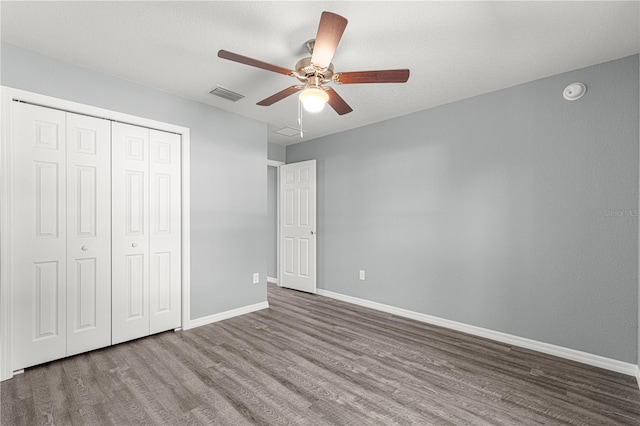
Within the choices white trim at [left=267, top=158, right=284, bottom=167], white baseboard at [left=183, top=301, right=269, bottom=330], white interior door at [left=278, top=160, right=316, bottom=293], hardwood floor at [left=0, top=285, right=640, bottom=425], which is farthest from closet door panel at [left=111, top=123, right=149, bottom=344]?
white interior door at [left=278, top=160, right=316, bottom=293]

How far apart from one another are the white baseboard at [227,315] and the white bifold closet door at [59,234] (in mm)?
809

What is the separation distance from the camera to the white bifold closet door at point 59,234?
2.33 m

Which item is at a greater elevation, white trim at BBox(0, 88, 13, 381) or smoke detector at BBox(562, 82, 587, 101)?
smoke detector at BBox(562, 82, 587, 101)

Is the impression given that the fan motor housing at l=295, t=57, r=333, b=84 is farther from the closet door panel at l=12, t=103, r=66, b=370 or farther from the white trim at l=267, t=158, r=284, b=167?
the white trim at l=267, t=158, r=284, b=167

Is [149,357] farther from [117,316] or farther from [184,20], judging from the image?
[184,20]

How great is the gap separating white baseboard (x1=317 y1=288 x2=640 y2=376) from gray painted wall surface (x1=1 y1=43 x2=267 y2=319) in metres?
1.79

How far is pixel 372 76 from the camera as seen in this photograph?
2000 millimetres

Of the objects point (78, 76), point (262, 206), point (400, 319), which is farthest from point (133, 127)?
point (400, 319)

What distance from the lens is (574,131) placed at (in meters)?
2.62

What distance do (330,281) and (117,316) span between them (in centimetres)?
277

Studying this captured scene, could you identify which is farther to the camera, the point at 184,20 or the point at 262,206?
the point at 262,206

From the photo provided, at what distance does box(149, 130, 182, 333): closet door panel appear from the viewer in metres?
3.06

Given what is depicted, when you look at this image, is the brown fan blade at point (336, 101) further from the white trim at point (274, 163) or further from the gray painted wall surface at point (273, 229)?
the gray painted wall surface at point (273, 229)

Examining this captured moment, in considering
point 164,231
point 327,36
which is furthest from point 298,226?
point 327,36
